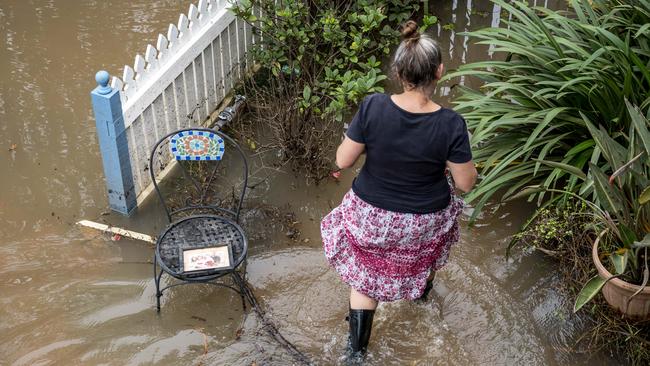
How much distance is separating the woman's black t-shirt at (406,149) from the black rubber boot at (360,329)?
64 centimetres

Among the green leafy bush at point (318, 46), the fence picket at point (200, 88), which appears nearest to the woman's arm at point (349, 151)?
the green leafy bush at point (318, 46)

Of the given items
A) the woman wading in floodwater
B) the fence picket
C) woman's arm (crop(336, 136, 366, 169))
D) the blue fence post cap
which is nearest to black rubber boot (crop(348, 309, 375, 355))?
the woman wading in floodwater

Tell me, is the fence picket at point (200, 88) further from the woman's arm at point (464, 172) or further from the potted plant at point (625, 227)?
the potted plant at point (625, 227)

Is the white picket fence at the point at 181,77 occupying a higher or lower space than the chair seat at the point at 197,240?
higher

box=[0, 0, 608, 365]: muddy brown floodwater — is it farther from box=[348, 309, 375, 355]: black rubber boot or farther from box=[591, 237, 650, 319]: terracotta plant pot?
box=[591, 237, 650, 319]: terracotta plant pot

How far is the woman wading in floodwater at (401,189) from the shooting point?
9.21ft

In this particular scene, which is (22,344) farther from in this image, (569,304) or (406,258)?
(569,304)

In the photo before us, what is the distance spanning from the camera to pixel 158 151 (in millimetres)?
4602

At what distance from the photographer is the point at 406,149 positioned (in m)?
2.86

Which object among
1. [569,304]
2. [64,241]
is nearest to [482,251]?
[569,304]

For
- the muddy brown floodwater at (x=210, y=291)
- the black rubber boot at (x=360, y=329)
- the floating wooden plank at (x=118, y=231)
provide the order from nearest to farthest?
the black rubber boot at (x=360, y=329) < the muddy brown floodwater at (x=210, y=291) < the floating wooden plank at (x=118, y=231)

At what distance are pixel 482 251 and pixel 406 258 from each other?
1.27 meters

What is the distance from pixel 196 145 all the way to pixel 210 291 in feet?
2.82

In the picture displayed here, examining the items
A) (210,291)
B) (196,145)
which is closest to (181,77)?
(196,145)
